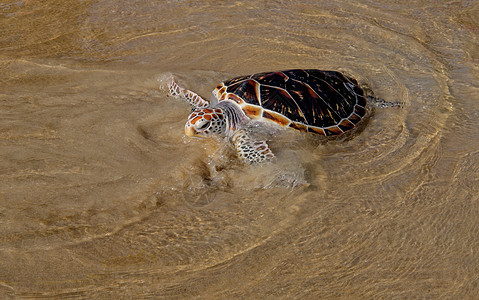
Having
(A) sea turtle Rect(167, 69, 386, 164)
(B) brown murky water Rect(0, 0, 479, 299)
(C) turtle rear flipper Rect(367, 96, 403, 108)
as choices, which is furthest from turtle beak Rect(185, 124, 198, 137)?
(C) turtle rear flipper Rect(367, 96, 403, 108)

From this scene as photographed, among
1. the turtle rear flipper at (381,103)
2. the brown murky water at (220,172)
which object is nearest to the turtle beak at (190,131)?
the brown murky water at (220,172)

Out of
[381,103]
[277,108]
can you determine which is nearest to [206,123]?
[277,108]

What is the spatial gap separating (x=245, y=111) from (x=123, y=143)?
52.4 inches

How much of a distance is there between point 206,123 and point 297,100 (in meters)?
1.03

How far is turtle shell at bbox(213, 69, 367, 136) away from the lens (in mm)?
4250

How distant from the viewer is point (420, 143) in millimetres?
4109

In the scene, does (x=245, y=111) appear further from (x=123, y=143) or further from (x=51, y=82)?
(x=51, y=82)

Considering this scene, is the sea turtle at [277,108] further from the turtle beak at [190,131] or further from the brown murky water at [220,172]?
the brown murky water at [220,172]

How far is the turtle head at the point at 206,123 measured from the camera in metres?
4.09

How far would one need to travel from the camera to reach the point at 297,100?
170 inches

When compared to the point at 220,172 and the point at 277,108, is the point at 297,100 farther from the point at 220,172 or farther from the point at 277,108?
the point at 220,172

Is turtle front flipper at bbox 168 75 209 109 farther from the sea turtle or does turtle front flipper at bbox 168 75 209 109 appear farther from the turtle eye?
the turtle eye

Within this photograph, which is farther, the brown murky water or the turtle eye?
the turtle eye

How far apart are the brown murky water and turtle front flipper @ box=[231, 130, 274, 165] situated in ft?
0.32
